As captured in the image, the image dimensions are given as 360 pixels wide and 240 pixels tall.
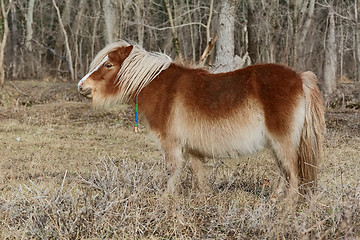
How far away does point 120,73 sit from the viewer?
17.0 feet

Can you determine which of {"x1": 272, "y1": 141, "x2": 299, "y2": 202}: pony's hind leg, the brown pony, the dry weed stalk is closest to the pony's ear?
the brown pony

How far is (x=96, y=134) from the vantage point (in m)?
9.73

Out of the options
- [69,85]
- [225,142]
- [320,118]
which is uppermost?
[320,118]

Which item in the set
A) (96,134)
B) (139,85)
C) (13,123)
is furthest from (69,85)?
(139,85)

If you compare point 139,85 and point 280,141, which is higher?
point 139,85

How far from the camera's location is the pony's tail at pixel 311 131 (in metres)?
4.62

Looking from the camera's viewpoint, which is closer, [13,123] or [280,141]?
[280,141]

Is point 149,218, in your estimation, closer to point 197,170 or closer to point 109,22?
point 197,170

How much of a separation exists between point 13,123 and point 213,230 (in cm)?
816

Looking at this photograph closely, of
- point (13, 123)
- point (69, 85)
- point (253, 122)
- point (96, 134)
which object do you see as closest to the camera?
point (253, 122)

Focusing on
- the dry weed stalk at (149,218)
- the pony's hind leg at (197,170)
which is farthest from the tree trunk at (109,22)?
the dry weed stalk at (149,218)

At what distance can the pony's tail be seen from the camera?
4625mm

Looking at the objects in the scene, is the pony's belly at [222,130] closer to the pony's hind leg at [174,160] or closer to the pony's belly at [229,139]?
the pony's belly at [229,139]

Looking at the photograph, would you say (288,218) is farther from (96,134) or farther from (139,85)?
(96,134)
